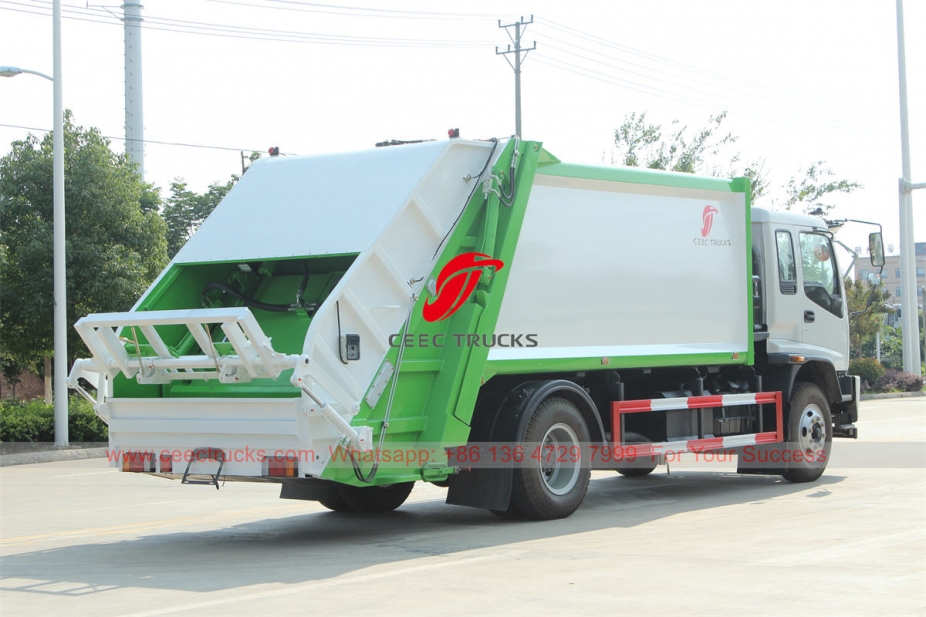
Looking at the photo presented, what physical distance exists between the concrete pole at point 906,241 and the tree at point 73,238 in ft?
90.5

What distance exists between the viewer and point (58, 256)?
2056cm

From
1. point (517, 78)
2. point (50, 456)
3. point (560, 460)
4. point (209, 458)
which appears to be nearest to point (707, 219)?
point (560, 460)

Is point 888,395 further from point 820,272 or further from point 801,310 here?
point 801,310

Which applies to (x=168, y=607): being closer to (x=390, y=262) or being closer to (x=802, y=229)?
(x=390, y=262)

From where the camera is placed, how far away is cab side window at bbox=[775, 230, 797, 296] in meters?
13.0

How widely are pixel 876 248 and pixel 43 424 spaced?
15.1m

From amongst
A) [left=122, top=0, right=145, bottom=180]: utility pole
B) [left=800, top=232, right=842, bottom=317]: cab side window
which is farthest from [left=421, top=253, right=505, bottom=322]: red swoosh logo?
[left=122, top=0, right=145, bottom=180]: utility pole

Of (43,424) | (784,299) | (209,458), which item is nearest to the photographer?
(209,458)

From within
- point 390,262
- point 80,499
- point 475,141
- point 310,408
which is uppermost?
point 475,141

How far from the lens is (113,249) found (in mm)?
23078

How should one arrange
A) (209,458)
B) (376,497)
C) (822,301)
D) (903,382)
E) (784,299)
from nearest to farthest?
(209,458) < (376,497) < (784,299) < (822,301) < (903,382)

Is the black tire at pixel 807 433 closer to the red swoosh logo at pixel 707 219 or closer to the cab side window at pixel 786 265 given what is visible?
the cab side window at pixel 786 265

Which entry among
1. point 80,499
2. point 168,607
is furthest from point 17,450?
point 168,607

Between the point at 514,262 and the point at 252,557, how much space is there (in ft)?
10.7
